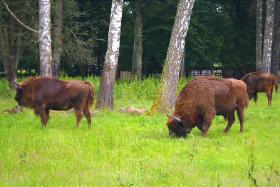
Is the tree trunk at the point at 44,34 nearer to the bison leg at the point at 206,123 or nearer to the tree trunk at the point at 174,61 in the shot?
the tree trunk at the point at 174,61

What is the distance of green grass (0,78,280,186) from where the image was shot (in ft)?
29.5

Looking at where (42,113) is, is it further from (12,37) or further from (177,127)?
(12,37)

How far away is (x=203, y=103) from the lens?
14.0 m

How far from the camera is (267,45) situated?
30859 millimetres

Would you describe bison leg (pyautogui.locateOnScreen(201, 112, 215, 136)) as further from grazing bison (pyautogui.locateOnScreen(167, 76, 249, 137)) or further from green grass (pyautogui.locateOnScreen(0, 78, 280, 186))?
green grass (pyautogui.locateOnScreen(0, 78, 280, 186))

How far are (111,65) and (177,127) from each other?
6.67 metres

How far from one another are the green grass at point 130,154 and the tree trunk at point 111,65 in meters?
2.33

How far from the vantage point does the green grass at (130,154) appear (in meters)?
8.99

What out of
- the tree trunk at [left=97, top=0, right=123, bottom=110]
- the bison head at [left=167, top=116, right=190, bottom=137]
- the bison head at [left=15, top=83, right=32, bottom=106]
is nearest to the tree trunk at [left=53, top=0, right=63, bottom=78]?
the tree trunk at [left=97, top=0, right=123, bottom=110]

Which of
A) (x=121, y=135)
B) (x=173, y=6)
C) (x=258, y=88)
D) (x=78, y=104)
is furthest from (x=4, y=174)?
(x=173, y=6)

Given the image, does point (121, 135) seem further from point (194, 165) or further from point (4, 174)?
point (4, 174)

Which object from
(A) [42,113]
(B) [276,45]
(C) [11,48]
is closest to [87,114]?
(A) [42,113]

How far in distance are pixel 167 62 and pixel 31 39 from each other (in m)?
10.5

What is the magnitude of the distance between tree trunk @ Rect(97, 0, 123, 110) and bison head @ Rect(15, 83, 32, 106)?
4.45 meters
